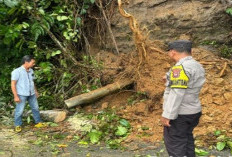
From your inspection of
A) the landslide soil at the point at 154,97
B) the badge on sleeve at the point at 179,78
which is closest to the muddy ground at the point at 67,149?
the landslide soil at the point at 154,97

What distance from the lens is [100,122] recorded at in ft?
20.1

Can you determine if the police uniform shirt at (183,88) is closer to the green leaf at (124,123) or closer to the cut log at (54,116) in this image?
the green leaf at (124,123)

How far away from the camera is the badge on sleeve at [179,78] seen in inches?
130

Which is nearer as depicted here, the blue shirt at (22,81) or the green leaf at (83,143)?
the green leaf at (83,143)

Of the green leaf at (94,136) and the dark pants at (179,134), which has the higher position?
the dark pants at (179,134)

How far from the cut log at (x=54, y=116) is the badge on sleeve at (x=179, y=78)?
3844mm

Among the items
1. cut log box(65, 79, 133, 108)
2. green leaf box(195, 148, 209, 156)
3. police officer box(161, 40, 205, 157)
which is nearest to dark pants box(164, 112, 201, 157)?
police officer box(161, 40, 205, 157)

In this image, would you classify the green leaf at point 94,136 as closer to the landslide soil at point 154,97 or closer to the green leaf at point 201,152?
the landslide soil at point 154,97

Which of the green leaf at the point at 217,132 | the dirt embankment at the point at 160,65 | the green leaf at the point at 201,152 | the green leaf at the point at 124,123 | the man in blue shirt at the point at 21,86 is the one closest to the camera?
the green leaf at the point at 201,152

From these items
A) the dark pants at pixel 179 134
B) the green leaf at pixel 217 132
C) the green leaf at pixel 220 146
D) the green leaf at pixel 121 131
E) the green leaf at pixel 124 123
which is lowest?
the green leaf at pixel 220 146

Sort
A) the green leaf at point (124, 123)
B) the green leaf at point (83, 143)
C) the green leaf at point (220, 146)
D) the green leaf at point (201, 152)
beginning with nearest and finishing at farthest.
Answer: the green leaf at point (201, 152) < the green leaf at point (220, 146) < the green leaf at point (83, 143) < the green leaf at point (124, 123)

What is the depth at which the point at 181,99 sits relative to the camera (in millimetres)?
3342

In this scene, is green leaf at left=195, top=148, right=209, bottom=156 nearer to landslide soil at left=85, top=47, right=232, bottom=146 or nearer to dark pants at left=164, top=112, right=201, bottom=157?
landslide soil at left=85, top=47, right=232, bottom=146

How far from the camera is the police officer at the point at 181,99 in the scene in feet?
10.9
